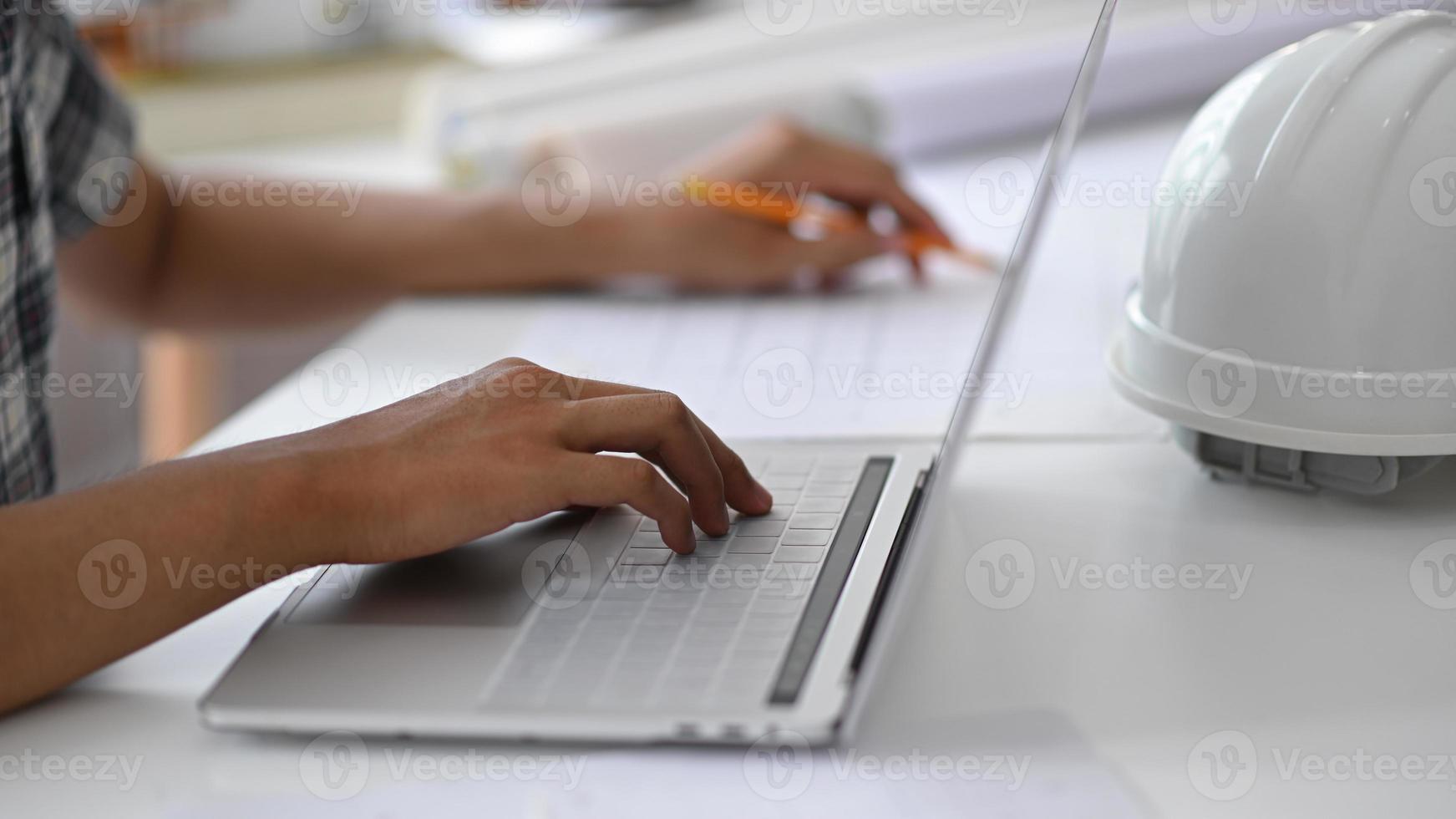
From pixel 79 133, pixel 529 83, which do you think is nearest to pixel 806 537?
pixel 79 133

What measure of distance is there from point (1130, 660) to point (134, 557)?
365mm

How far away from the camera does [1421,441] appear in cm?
54

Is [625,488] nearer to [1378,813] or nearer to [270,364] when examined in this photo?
[1378,813]

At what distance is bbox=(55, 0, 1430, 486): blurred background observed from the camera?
1094 mm

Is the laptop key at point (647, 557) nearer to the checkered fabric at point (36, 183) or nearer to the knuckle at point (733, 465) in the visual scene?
the knuckle at point (733, 465)

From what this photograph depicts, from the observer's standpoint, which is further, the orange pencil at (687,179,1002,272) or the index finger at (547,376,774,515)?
the orange pencil at (687,179,1002,272)

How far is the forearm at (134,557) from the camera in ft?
1.60

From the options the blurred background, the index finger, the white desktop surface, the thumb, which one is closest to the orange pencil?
the thumb

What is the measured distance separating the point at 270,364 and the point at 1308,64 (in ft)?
3.61

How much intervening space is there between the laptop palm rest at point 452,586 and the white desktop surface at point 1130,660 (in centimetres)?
3

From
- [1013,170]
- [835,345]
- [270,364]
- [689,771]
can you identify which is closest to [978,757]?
[689,771]

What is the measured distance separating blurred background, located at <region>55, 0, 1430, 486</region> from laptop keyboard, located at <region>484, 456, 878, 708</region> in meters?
0.52

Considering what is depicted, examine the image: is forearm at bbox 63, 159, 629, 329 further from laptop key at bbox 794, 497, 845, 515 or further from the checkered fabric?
laptop key at bbox 794, 497, 845, 515

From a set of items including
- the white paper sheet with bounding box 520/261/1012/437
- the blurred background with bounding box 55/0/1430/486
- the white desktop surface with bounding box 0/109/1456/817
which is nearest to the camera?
the white desktop surface with bounding box 0/109/1456/817
